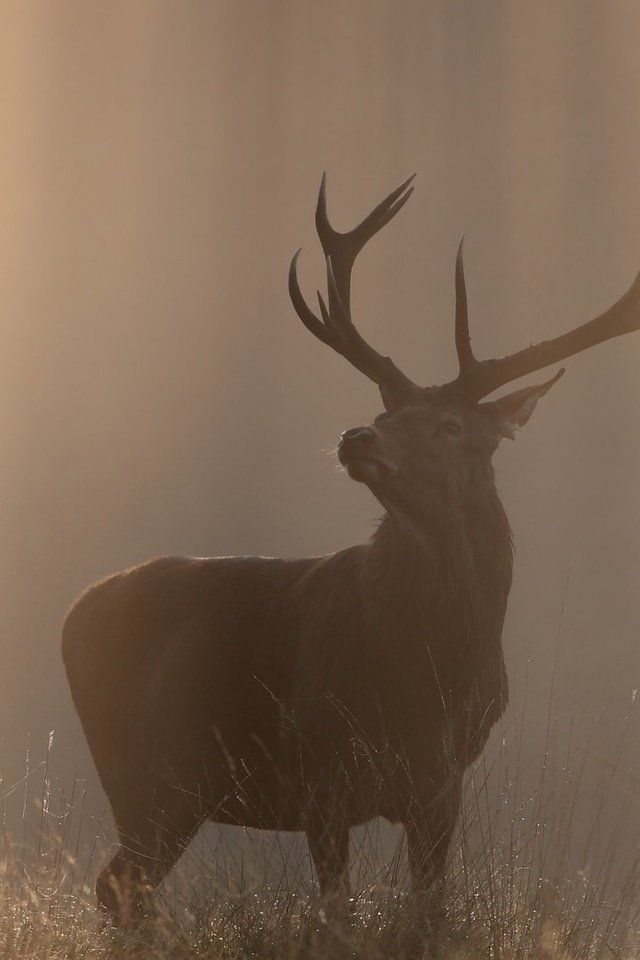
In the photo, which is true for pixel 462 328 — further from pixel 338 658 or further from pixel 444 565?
pixel 338 658

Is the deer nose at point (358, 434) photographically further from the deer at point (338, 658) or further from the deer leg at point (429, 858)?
the deer leg at point (429, 858)

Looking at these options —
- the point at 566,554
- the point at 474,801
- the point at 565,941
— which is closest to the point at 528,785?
the point at 474,801

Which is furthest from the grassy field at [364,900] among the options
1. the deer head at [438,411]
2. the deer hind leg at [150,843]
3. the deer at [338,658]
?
the deer head at [438,411]

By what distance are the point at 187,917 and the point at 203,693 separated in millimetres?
1974

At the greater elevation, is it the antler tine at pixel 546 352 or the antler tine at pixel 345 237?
the antler tine at pixel 345 237

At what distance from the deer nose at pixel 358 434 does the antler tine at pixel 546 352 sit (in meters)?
0.78

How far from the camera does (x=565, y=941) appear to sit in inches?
176

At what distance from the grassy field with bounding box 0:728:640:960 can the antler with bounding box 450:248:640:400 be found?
218cm

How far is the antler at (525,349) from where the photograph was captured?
6.92m

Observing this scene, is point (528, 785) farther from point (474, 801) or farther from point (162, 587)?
point (162, 587)

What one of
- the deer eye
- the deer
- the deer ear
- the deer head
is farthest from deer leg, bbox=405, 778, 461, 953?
the deer ear

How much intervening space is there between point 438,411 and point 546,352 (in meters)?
0.79

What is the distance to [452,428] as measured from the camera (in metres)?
6.65

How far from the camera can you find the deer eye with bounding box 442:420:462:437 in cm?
663
